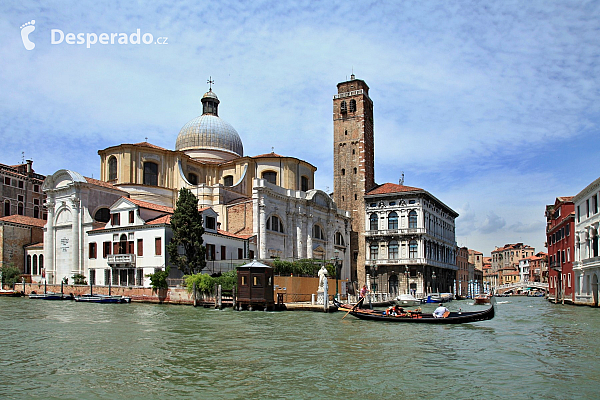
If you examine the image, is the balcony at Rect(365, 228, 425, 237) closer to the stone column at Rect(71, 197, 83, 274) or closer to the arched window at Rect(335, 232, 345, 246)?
the arched window at Rect(335, 232, 345, 246)

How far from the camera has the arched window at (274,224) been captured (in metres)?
40.4

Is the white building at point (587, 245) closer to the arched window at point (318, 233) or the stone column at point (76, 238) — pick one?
the arched window at point (318, 233)

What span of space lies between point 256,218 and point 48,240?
1449 centimetres

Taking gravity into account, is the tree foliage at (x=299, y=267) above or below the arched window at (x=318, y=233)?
below

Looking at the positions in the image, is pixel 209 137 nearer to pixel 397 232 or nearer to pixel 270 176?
pixel 270 176

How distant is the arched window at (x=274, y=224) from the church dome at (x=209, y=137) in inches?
363

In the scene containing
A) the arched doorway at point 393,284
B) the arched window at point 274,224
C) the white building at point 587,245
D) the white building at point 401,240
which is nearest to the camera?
the white building at point 587,245

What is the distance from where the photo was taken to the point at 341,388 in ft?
32.6

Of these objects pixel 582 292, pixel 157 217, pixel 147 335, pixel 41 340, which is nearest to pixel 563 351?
pixel 147 335

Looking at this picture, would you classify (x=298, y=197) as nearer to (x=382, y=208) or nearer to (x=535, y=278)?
(x=382, y=208)

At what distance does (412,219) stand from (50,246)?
29563 mm

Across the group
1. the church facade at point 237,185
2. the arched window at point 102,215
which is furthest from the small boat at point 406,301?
the arched window at point 102,215

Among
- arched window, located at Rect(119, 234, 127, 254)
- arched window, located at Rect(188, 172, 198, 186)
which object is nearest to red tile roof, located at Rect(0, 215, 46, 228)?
arched window, located at Rect(188, 172, 198, 186)

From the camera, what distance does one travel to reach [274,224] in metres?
41.2
